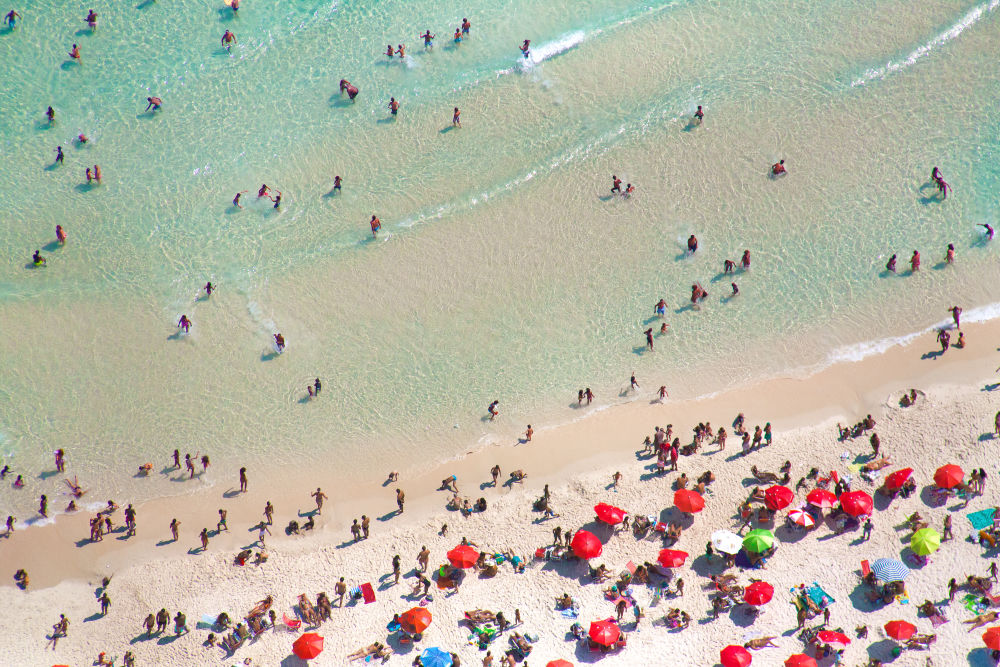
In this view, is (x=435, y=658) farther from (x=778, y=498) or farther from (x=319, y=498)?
(x=778, y=498)

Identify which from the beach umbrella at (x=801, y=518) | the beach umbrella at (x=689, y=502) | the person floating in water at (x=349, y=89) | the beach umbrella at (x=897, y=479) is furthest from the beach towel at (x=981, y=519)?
the person floating in water at (x=349, y=89)

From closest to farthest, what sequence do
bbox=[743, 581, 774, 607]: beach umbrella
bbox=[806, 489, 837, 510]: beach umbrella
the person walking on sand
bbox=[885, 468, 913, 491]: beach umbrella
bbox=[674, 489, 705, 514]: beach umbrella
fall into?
bbox=[743, 581, 774, 607]: beach umbrella → bbox=[806, 489, 837, 510]: beach umbrella → bbox=[674, 489, 705, 514]: beach umbrella → bbox=[885, 468, 913, 491]: beach umbrella → the person walking on sand

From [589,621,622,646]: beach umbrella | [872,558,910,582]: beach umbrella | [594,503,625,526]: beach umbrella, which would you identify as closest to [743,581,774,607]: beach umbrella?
[872,558,910,582]: beach umbrella

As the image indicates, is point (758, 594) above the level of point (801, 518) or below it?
below

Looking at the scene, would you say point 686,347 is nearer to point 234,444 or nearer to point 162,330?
point 234,444

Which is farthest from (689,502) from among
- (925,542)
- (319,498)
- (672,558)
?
(319,498)

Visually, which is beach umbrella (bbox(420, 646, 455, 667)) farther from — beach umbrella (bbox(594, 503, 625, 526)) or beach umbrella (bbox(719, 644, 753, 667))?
beach umbrella (bbox(719, 644, 753, 667))
